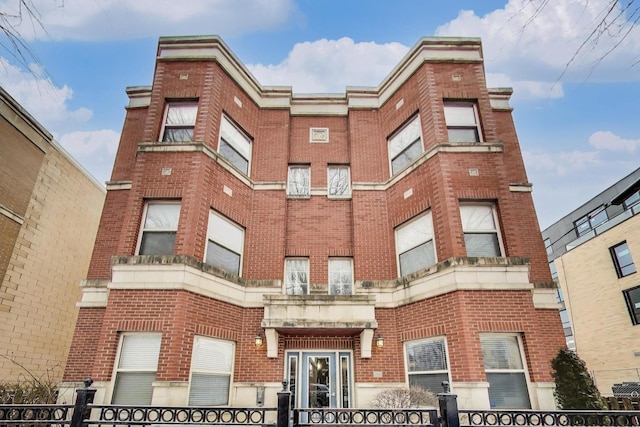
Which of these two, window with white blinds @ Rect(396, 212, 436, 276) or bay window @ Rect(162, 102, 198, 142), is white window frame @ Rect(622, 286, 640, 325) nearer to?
window with white blinds @ Rect(396, 212, 436, 276)

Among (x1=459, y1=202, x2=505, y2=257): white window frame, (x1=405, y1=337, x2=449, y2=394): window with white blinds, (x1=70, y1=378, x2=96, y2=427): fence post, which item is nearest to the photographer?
(x1=70, y1=378, x2=96, y2=427): fence post

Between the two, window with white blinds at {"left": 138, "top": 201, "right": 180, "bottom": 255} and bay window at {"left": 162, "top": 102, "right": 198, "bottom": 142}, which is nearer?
window with white blinds at {"left": 138, "top": 201, "right": 180, "bottom": 255}

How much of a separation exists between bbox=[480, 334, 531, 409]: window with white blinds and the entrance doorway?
10.4 ft

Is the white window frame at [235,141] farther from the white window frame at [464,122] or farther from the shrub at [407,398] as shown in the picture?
the shrub at [407,398]

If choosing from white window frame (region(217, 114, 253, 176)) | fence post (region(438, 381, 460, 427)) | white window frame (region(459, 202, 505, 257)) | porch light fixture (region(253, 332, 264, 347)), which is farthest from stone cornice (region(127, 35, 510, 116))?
fence post (region(438, 381, 460, 427))

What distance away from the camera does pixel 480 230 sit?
8.15m

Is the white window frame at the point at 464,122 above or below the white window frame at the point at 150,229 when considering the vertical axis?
above

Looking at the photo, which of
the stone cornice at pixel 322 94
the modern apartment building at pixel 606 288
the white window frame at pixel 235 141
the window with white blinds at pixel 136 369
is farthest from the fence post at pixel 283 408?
the modern apartment building at pixel 606 288

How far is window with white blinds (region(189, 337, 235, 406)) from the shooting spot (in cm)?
711

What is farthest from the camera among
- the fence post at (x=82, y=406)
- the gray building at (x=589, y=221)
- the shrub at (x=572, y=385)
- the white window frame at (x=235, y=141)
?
the gray building at (x=589, y=221)

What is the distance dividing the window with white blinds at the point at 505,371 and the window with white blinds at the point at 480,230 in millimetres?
1908

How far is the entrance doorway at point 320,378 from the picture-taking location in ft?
26.6

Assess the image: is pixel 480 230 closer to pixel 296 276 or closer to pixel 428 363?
pixel 428 363

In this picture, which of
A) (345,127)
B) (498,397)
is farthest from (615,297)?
(345,127)
